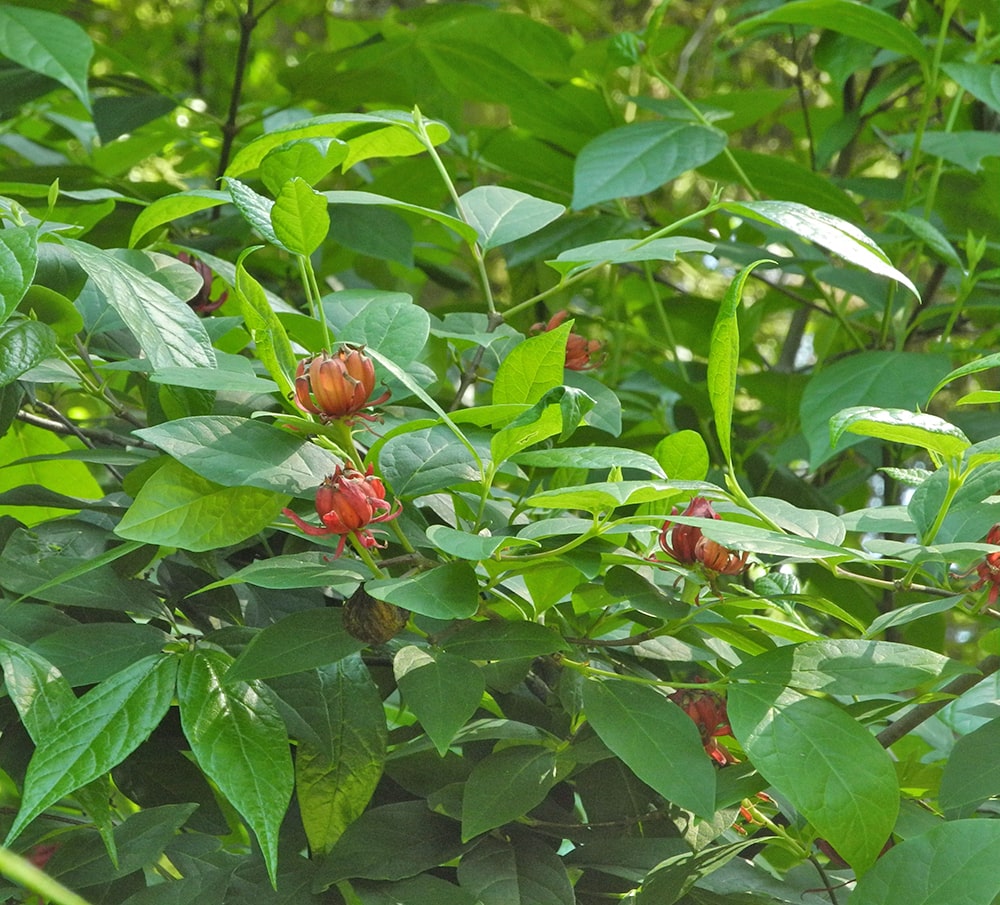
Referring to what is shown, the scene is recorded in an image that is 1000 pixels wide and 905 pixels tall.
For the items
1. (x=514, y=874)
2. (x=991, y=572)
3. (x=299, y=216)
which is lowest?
(x=514, y=874)

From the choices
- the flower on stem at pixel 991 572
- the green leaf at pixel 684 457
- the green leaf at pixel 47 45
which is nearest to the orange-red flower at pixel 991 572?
the flower on stem at pixel 991 572

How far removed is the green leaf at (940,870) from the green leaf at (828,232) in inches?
7.4

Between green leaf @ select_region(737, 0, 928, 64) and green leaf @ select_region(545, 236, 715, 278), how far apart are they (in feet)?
1.09

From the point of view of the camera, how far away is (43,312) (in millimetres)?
443

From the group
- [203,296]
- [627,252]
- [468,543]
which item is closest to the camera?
[468,543]

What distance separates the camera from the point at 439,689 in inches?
14.0

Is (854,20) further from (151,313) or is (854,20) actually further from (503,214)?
(151,313)

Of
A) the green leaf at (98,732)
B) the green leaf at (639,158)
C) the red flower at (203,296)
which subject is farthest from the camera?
the green leaf at (639,158)

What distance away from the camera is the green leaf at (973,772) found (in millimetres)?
372

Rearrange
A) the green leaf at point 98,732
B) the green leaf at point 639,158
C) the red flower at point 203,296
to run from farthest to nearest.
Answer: the green leaf at point 639,158 → the red flower at point 203,296 → the green leaf at point 98,732

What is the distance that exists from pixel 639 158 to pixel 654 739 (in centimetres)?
47

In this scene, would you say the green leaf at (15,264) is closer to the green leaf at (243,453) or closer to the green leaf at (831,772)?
the green leaf at (243,453)

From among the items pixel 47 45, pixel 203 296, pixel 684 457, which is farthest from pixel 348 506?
pixel 47 45

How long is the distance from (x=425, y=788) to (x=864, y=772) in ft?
0.56
